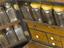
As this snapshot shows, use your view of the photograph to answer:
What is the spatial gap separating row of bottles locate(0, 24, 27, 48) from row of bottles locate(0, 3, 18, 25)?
12 centimetres

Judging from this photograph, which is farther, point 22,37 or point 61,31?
point 22,37

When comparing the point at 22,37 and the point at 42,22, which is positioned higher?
the point at 42,22

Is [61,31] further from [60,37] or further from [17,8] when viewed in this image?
[17,8]

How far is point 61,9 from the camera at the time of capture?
6.01 ft

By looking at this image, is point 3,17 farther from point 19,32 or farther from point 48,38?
point 48,38

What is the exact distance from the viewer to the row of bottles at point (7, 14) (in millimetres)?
2252

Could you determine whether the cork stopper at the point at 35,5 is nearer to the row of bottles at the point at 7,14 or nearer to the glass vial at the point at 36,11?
the glass vial at the point at 36,11

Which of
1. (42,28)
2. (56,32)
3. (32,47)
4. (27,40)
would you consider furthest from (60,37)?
(27,40)

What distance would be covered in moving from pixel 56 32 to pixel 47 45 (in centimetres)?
28

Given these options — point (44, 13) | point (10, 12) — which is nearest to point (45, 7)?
point (44, 13)

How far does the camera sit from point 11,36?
235cm

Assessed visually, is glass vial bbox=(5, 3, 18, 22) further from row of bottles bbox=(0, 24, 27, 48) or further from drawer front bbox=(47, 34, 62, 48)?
drawer front bbox=(47, 34, 62, 48)

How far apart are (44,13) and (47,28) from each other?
0.65 feet

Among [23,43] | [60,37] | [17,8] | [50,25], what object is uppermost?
[17,8]
